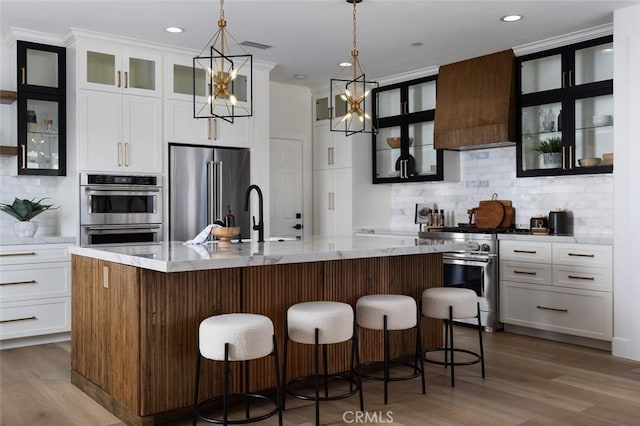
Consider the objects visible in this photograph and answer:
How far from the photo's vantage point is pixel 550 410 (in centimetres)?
333

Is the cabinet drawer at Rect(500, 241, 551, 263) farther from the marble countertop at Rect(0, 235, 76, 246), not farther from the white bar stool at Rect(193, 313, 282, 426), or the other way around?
the marble countertop at Rect(0, 235, 76, 246)

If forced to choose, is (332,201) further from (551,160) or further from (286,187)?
(551,160)

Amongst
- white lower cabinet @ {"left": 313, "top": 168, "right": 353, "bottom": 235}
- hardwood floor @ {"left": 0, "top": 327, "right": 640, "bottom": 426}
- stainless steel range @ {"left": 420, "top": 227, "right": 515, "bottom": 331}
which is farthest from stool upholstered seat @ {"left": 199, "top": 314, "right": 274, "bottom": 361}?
white lower cabinet @ {"left": 313, "top": 168, "right": 353, "bottom": 235}

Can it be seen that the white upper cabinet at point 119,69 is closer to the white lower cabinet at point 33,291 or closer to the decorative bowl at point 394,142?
the white lower cabinet at point 33,291

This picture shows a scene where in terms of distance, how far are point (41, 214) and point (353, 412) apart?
3729 mm

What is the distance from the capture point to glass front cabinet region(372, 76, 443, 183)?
645 centimetres

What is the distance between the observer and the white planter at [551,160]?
5309 mm

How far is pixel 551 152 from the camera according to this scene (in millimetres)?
5367

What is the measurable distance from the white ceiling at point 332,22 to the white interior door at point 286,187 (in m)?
1.56

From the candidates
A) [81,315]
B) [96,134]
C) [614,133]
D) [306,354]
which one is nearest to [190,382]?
[306,354]

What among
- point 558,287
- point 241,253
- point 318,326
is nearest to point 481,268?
point 558,287

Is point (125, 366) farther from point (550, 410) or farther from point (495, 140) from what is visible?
point (495, 140)

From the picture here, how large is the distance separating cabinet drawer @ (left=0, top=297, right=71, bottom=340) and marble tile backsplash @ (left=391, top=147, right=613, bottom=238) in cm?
379

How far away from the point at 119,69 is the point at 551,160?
3920 millimetres
